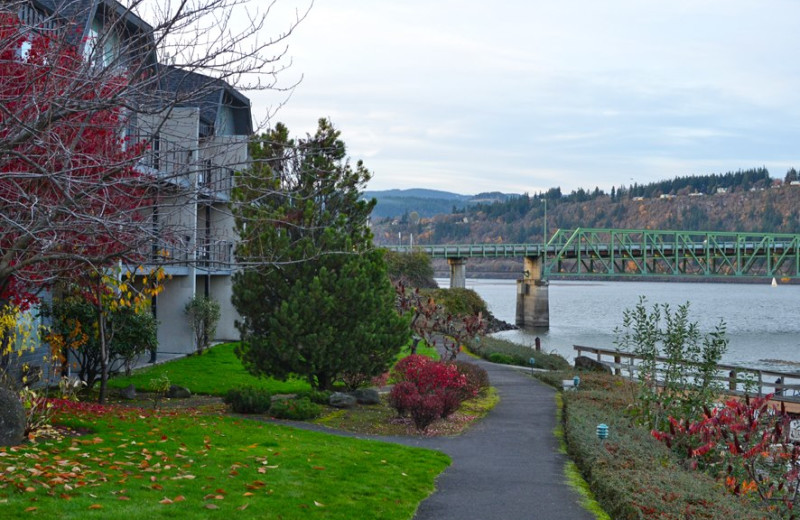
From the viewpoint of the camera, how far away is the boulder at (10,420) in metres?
13.2

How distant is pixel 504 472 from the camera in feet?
51.7

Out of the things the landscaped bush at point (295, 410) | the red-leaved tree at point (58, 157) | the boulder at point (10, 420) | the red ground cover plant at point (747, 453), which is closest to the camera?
the red-leaved tree at point (58, 157)

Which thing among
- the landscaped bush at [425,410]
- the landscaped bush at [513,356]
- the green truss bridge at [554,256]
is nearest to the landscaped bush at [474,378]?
the landscaped bush at [425,410]

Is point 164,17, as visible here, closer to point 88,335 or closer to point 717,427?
point 717,427

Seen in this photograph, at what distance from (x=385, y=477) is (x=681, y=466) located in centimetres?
588

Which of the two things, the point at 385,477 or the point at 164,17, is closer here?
the point at 164,17

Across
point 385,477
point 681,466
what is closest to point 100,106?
point 385,477

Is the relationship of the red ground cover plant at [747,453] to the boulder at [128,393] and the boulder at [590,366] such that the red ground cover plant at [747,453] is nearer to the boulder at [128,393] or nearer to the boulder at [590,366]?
the boulder at [128,393]

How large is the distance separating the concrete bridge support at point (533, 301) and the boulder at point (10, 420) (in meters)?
86.0

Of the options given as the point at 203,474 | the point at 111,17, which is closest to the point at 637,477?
the point at 203,474

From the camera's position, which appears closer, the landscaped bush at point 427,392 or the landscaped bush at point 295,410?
the landscaped bush at point 427,392

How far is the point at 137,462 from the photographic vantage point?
13086 mm

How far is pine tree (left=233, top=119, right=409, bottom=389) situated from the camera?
23.0 metres

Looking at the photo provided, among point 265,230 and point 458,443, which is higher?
point 265,230
